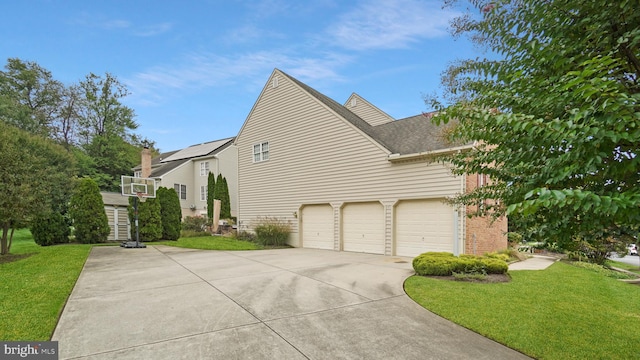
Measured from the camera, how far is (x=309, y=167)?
14.4m

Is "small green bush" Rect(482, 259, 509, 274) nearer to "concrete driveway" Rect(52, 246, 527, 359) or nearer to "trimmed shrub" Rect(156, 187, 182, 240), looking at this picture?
"concrete driveway" Rect(52, 246, 527, 359)

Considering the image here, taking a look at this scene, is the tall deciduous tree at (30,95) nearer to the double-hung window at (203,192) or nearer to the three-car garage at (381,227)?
the double-hung window at (203,192)

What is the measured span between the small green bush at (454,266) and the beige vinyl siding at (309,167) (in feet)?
9.82

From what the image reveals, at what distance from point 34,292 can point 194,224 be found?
638 inches

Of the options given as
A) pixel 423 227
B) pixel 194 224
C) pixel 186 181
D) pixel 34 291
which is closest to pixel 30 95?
pixel 186 181

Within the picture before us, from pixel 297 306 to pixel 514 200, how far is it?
3.49 meters

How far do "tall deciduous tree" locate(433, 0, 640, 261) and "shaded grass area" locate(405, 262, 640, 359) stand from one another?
1.63 m

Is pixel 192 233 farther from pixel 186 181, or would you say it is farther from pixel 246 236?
pixel 186 181

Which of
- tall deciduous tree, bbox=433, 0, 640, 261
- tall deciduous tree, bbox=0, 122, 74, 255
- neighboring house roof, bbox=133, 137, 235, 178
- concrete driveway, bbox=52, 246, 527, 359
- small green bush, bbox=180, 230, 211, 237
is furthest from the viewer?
neighboring house roof, bbox=133, 137, 235, 178

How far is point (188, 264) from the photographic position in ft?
28.6

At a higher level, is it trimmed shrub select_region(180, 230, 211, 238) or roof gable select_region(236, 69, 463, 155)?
roof gable select_region(236, 69, 463, 155)

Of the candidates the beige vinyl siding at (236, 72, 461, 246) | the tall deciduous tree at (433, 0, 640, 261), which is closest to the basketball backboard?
the beige vinyl siding at (236, 72, 461, 246)

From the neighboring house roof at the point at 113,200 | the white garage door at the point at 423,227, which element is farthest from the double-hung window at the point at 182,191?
the white garage door at the point at 423,227

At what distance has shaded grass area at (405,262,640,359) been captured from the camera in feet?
11.9
